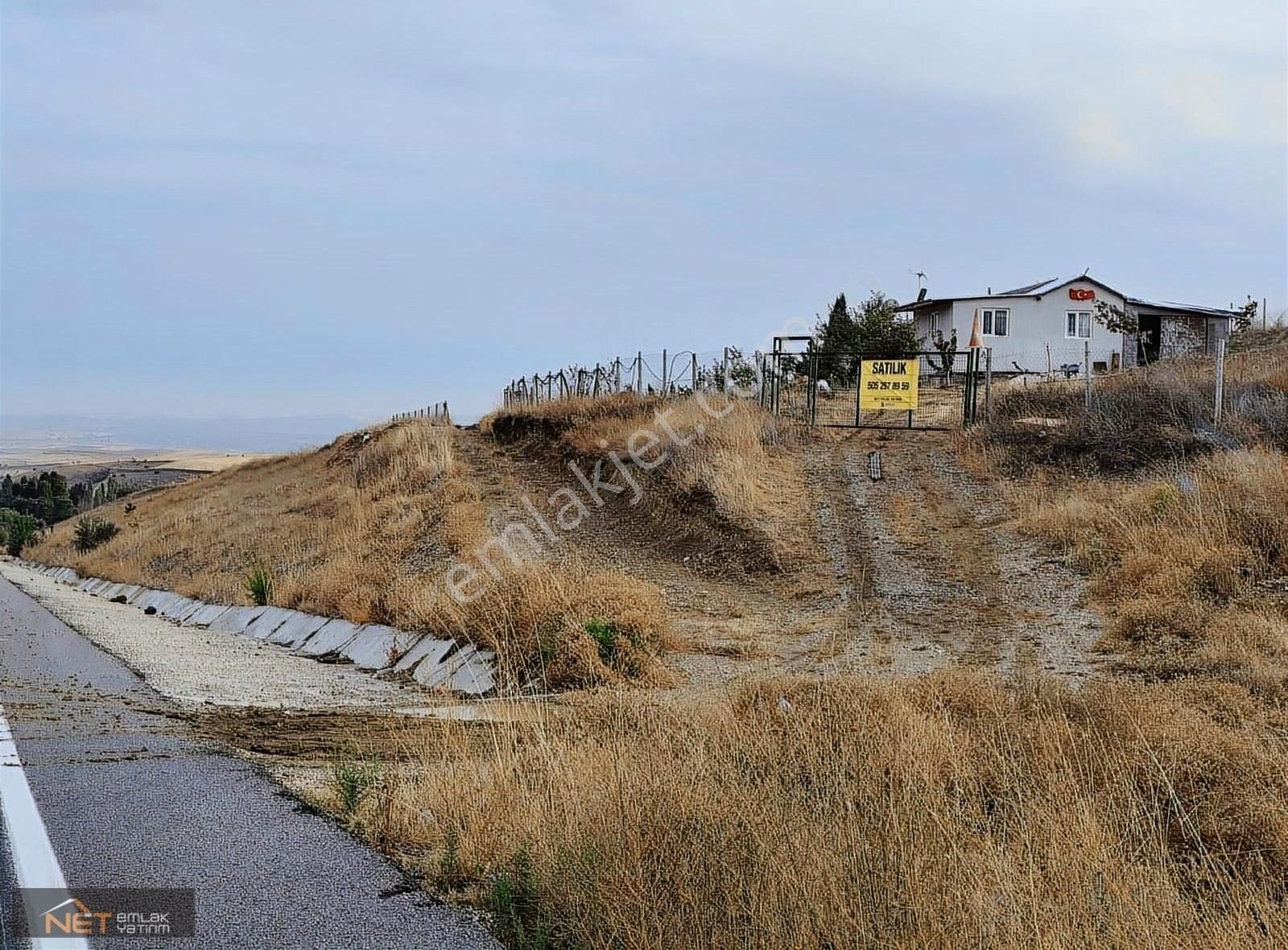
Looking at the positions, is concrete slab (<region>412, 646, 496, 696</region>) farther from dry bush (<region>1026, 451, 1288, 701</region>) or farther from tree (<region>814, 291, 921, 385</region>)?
tree (<region>814, 291, 921, 385</region>)

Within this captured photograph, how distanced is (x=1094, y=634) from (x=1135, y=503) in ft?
15.7

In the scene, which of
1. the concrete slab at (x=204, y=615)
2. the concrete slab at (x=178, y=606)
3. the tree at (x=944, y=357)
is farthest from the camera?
the tree at (x=944, y=357)

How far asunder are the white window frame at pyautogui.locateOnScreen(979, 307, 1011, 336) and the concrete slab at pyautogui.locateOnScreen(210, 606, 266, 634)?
32.4 m

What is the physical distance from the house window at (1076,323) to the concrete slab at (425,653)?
37.3 meters

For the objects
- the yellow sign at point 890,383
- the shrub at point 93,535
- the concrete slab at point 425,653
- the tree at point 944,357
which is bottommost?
the shrub at point 93,535

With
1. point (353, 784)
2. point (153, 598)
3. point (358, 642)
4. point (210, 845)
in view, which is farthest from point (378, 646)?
point (153, 598)

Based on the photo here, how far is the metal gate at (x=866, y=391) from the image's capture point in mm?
27516

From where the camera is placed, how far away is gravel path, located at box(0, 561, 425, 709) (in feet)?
38.1

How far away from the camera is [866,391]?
2809 cm

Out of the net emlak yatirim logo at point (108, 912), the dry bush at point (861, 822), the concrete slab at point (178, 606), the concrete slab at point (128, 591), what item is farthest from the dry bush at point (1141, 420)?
the concrete slab at point (128, 591)

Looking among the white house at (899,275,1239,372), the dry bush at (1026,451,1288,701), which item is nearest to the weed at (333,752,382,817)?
the dry bush at (1026,451,1288,701)

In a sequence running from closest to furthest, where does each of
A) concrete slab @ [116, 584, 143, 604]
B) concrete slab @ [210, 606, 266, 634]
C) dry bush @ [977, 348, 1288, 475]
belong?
concrete slab @ [210, 606, 266, 634] < dry bush @ [977, 348, 1288, 475] < concrete slab @ [116, 584, 143, 604]

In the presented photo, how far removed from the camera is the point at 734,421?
25.9 metres

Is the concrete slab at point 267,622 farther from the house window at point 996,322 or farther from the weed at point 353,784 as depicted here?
the house window at point 996,322
